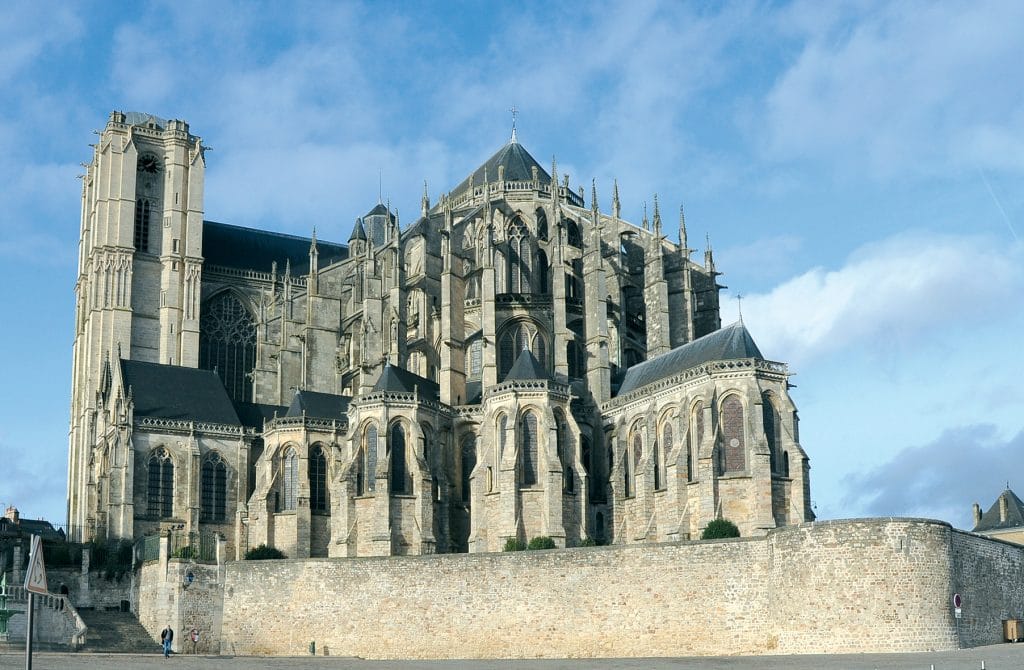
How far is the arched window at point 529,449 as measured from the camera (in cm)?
4881

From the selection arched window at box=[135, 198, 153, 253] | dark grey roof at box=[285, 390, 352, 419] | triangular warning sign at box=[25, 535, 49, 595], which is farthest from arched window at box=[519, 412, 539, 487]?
triangular warning sign at box=[25, 535, 49, 595]

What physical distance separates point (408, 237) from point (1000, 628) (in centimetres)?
3279

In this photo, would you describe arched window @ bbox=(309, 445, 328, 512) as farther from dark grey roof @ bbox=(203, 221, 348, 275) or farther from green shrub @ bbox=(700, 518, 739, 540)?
dark grey roof @ bbox=(203, 221, 348, 275)

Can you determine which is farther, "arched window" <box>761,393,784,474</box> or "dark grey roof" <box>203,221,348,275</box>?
"dark grey roof" <box>203,221,348,275</box>

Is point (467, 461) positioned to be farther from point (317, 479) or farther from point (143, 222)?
point (143, 222)

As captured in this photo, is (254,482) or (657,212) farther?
(657,212)

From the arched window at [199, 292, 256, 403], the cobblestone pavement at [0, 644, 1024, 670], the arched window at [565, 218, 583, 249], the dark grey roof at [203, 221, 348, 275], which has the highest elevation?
the dark grey roof at [203, 221, 348, 275]

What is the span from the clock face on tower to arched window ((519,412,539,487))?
3301 cm

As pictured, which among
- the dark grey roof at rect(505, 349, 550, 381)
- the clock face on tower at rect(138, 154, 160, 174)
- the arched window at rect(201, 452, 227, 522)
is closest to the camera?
the dark grey roof at rect(505, 349, 550, 381)

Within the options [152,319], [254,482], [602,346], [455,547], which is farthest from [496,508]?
[152,319]

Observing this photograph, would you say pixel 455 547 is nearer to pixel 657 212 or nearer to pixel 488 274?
pixel 488 274

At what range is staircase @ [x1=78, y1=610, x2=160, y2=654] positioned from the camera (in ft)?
143

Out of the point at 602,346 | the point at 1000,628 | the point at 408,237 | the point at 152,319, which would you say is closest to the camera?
the point at 1000,628

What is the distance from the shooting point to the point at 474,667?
34062 millimetres
